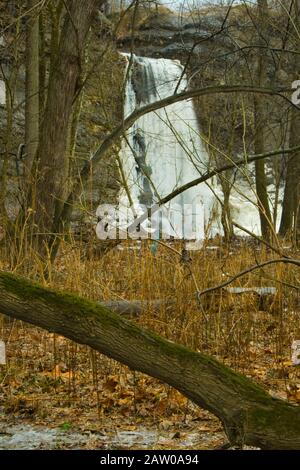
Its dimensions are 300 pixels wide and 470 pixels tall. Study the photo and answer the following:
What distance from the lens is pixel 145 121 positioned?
1675cm

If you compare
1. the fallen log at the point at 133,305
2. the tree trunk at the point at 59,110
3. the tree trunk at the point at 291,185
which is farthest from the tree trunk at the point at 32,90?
the fallen log at the point at 133,305

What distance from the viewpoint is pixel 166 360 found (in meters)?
2.23

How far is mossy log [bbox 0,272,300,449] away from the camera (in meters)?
2.19

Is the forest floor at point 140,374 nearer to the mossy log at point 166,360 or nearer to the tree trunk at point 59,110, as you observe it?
the mossy log at point 166,360

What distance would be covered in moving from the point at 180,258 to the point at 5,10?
290 inches

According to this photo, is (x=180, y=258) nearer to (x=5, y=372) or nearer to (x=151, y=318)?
(x=151, y=318)

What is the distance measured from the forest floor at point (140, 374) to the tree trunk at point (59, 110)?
0.82 meters

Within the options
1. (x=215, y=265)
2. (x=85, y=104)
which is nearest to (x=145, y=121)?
(x=85, y=104)

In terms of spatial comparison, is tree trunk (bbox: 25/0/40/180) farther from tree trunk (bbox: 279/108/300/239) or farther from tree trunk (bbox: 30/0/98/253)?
tree trunk (bbox: 279/108/300/239)

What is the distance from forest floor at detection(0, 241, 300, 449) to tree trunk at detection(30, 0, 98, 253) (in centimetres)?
82

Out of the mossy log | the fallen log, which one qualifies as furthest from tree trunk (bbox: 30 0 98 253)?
the mossy log

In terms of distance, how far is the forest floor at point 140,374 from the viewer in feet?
9.88

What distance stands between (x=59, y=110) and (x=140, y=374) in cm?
246

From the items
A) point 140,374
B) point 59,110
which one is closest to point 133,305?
point 140,374
